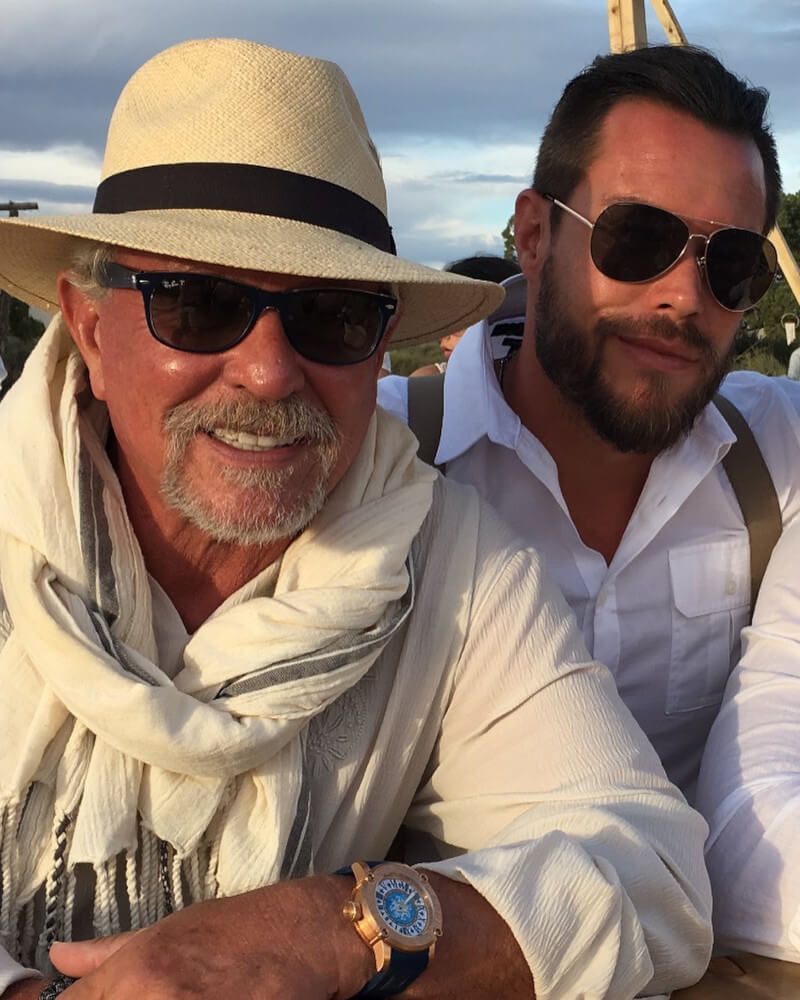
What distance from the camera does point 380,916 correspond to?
1.54 metres

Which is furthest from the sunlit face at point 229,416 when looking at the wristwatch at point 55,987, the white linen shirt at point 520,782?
the wristwatch at point 55,987

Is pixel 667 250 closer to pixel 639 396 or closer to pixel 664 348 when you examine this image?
pixel 664 348

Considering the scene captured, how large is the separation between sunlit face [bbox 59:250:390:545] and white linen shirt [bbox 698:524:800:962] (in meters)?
0.96

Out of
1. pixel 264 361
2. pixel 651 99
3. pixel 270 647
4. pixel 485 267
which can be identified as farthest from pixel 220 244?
pixel 485 267

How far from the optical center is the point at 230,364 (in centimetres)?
179

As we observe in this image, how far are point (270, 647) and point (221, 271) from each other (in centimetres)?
58

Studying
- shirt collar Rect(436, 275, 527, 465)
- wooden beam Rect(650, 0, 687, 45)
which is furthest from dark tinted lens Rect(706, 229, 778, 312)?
wooden beam Rect(650, 0, 687, 45)

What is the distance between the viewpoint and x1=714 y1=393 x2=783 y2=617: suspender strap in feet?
8.77

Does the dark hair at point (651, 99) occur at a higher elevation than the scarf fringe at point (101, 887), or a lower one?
higher

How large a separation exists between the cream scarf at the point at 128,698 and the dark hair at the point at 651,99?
1.35 meters

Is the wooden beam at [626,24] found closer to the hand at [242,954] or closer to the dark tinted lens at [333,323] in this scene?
the dark tinted lens at [333,323]

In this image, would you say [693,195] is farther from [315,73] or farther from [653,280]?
[315,73]

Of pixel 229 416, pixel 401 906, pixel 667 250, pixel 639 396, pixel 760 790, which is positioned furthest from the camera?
pixel 639 396

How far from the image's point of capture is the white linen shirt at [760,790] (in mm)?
1970
